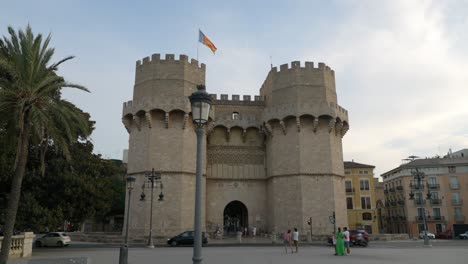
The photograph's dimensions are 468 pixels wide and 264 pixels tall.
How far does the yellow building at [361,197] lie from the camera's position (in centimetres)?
4816

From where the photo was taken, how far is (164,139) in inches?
1197

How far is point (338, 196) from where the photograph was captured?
3102cm

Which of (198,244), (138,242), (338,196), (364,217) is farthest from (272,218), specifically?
(198,244)

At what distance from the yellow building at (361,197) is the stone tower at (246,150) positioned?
18725 millimetres

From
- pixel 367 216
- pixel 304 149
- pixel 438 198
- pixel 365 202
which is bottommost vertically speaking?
pixel 367 216

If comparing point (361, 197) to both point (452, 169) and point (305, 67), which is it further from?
point (305, 67)

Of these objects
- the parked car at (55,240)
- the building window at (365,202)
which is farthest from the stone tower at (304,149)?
the building window at (365,202)

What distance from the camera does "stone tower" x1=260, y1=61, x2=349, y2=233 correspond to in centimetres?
3014

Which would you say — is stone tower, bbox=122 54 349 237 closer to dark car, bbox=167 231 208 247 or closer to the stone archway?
the stone archway

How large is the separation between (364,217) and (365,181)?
5008mm

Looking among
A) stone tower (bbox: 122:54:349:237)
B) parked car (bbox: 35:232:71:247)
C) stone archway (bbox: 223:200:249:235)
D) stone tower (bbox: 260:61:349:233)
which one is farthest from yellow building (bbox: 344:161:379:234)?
parked car (bbox: 35:232:71:247)

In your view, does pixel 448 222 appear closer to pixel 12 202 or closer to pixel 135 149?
pixel 135 149

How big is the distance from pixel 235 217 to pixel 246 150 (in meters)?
10.1

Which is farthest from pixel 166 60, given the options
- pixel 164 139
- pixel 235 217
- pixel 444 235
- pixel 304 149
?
pixel 444 235
